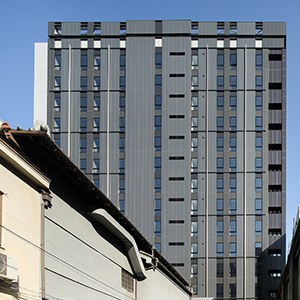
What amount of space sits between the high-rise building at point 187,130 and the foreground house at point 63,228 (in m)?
43.7

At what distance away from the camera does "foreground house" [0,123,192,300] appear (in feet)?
49.6

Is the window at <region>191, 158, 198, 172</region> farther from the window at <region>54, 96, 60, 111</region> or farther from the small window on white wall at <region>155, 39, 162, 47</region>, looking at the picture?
Result: the window at <region>54, 96, 60, 111</region>

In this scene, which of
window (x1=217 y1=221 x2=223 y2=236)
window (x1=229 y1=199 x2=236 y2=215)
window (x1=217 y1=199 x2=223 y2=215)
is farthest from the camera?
window (x1=217 y1=199 x2=223 y2=215)

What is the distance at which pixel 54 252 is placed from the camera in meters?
17.6

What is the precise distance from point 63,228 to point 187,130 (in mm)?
56900

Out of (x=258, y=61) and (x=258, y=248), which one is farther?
(x=258, y=61)

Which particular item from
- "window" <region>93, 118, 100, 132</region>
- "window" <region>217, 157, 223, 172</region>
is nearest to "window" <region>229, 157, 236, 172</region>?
"window" <region>217, 157, 223, 172</region>

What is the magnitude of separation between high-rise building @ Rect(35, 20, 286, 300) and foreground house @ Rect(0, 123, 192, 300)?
144ft

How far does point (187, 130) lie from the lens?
74500 mm

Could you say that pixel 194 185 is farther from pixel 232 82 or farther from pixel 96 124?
pixel 96 124

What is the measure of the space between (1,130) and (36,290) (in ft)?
18.1

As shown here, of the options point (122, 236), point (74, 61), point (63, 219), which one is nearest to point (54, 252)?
point (63, 219)

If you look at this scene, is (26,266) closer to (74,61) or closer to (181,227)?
(181,227)

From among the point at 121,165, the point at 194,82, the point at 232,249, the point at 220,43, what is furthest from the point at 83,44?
the point at 232,249
